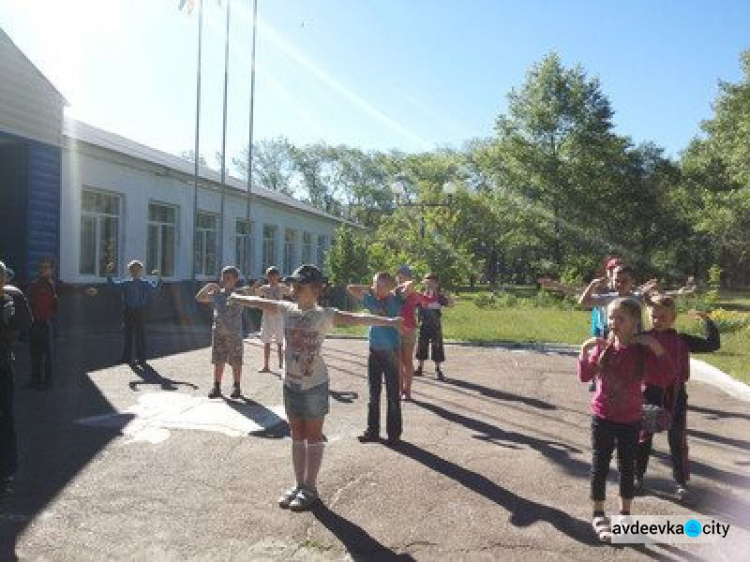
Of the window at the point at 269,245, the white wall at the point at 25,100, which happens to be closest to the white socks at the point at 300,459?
the white wall at the point at 25,100

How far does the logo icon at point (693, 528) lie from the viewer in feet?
15.6

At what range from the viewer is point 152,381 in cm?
1009

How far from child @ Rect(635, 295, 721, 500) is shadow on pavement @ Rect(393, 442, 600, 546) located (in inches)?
37.3

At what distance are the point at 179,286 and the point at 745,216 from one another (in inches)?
1309

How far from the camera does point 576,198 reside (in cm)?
4491

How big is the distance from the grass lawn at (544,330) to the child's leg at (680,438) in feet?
20.3

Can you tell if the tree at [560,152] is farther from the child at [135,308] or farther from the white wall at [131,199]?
the child at [135,308]

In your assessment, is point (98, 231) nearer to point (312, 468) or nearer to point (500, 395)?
point (500, 395)

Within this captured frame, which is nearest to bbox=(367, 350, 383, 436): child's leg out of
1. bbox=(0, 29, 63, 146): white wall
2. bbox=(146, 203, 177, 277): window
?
bbox=(0, 29, 63, 146): white wall

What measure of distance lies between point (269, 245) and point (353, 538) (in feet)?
90.5

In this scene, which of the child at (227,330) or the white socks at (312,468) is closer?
the white socks at (312,468)

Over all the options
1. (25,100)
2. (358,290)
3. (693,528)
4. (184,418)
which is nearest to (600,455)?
(693,528)

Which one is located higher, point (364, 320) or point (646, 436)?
point (364, 320)

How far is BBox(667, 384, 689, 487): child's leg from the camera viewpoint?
213 inches
